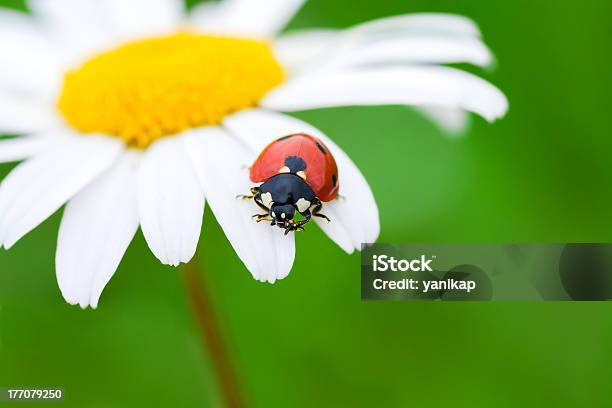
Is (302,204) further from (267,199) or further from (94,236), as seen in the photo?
(94,236)

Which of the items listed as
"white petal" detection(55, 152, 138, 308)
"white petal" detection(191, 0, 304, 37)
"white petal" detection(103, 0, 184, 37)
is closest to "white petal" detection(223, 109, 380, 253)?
"white petal" detection(55, 152, 138, 308)

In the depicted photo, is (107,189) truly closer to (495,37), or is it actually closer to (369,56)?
(369,56)

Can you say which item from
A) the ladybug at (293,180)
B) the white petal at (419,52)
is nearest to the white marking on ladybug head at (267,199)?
the ladybug at (293,180)

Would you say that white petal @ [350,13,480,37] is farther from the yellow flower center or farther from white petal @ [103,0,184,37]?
white petal @ [103,0,184,37]

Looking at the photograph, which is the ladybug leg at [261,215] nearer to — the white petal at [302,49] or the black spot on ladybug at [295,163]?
the black spot on ladybug at [295,163]

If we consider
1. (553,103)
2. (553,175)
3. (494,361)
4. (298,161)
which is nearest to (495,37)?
(553,103)
